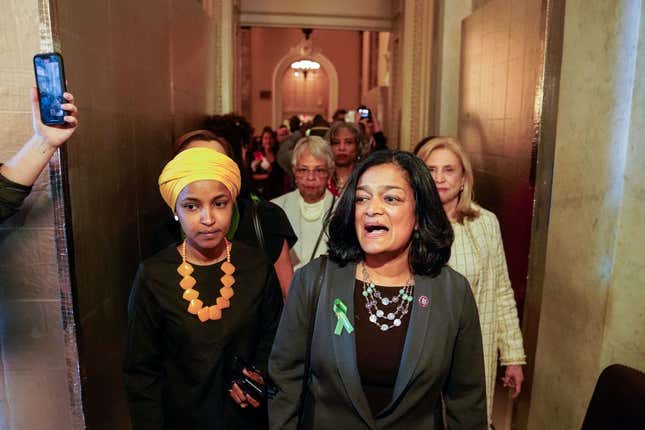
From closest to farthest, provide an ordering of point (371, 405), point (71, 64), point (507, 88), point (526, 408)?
1. point (371, 405)
2. point (71, 64)
3. point (526, 408)
4. point (507, 88)

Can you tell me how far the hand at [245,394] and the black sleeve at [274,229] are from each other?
26.6 inches

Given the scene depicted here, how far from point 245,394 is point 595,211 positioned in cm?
159

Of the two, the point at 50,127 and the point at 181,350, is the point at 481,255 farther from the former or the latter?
the point at 50,127

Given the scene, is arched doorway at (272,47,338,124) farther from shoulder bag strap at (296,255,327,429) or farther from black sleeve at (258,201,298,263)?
shoulder bag strap at (296,255,327,429)

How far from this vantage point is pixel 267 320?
193 centimetres

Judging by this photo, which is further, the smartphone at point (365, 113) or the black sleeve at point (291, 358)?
the smartphone at point (365, 113)

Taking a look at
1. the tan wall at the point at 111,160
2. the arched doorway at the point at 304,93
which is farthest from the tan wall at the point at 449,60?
the arched doorway at the point at 304,93

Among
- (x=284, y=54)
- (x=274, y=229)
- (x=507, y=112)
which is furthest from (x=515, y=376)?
(x=284, y=54)

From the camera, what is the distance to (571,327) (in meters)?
2.47

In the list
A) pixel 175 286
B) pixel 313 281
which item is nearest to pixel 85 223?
pixel 175 286

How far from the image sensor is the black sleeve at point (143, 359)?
5.79 ft

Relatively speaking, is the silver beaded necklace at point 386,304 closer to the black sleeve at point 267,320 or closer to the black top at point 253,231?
the black sleeve at point 267,320

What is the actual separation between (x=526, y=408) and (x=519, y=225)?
101cm

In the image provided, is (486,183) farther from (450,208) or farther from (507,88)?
(450,208)
